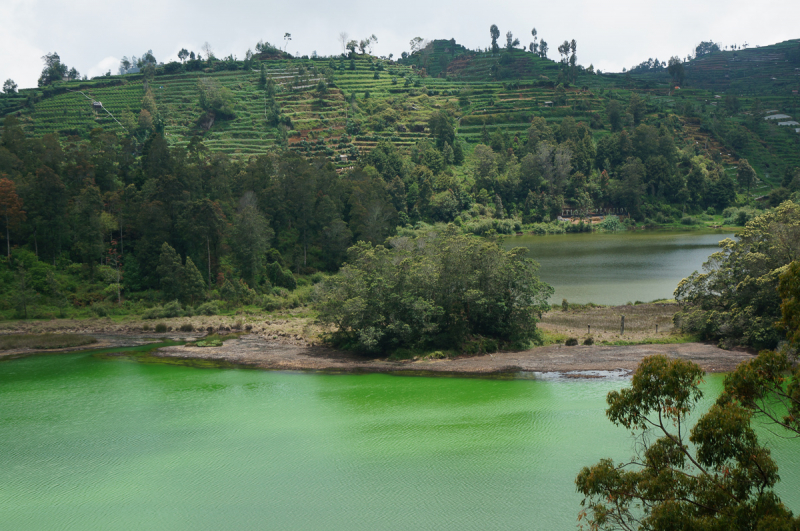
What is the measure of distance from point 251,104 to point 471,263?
91582mm

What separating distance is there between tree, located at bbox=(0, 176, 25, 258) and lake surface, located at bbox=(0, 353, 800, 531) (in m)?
22.8

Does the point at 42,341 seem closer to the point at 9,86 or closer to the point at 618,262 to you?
the point at 618,262

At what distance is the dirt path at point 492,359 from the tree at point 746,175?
86.9 m

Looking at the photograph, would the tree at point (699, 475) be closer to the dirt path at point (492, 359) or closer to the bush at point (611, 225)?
the dirt path at point (492, 359)

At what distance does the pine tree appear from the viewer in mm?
46719

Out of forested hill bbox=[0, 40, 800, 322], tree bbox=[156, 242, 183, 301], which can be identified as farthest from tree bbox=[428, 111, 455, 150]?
tree bbox=[156, 242, 183, 301]

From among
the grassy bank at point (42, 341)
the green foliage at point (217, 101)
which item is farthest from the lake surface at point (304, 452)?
the green foliage at point (217, 101)

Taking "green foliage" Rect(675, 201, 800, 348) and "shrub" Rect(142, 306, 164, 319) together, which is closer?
"green foliage" Rect(675, 201, 800, 348)

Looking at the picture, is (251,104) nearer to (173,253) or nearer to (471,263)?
(173,253)

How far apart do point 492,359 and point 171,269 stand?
96.7 ft

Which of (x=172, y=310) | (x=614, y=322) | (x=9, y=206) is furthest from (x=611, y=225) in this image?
(x=9, y=206)

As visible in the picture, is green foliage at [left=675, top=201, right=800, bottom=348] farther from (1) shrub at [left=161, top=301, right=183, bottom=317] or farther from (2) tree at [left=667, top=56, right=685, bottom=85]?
(2) tree at [left=667, top=56, right=685, bottom=85]

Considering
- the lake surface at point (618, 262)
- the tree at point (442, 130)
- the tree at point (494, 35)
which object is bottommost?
the lake surface at point (618, 262)

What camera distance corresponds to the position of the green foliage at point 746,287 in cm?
3017
